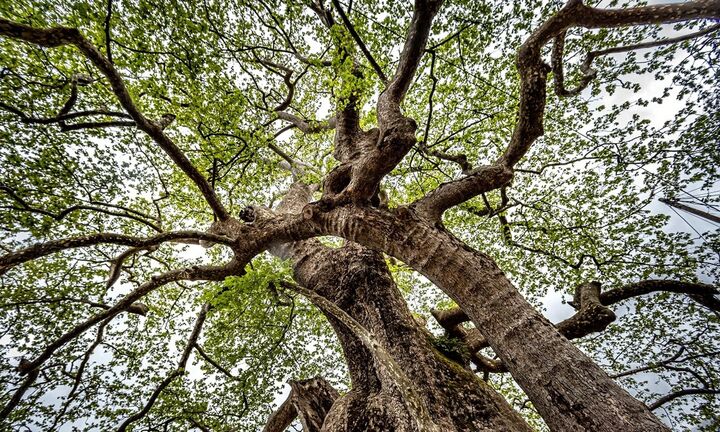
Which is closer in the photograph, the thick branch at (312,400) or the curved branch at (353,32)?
the thick branch at (312,400)

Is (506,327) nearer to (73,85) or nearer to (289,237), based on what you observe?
(289,237)

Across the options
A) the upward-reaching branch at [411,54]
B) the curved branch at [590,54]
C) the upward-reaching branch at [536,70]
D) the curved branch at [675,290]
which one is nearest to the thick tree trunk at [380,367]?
the upward-reaching branch at [536,70]

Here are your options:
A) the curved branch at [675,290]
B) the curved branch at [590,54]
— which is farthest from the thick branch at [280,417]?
the curved branch at [590,54]

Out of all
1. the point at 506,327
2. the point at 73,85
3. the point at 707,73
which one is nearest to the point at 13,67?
the point at 73,85

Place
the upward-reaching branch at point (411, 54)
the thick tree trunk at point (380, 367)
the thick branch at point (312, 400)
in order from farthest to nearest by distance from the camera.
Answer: the upward-reaching branch at point (411, 54) < the thick branch at point (312, 400) < the thick tree trunk at point (380, 367)

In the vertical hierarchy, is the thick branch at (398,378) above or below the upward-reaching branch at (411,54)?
below

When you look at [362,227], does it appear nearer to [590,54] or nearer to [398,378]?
[398,378]

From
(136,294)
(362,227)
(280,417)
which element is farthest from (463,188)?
(136,294)

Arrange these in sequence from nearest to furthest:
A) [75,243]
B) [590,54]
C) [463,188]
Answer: [75,243]
[463,188]
[590,54]

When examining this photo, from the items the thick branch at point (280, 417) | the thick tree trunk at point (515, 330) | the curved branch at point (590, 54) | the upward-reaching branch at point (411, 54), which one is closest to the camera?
the thick tree trunk at point (515, 330)

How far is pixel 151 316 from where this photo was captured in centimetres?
739

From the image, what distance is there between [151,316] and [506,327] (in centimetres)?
894

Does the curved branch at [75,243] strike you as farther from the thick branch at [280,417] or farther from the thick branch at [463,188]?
the thick branch at [463,188]

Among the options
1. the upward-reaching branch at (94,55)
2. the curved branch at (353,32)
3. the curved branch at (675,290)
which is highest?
the curved branch at (353,32)
